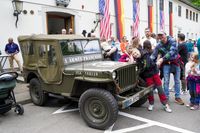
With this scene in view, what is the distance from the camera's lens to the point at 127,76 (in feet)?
17.2

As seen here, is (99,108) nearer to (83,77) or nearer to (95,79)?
(95,79)

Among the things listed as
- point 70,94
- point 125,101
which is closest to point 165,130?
point 125,101

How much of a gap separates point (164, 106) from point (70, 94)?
2153 millimetres

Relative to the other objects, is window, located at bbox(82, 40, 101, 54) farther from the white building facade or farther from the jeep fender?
the white building facade

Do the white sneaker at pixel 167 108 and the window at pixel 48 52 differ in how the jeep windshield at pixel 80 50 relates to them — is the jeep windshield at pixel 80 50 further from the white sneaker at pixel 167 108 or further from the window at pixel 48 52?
the white sneaker at pixel 167 108

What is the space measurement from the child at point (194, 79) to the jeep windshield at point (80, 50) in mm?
2183

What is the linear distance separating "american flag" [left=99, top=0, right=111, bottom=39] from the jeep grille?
9758 millimetres

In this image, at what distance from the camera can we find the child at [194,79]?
5715mm

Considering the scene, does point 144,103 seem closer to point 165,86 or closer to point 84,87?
point 165,86

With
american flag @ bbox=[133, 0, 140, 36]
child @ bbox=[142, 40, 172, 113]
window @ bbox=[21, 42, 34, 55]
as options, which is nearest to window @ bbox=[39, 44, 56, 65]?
window @ bbox=[21, 42, 34, 55]

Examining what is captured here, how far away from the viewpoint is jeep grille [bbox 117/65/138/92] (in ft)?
16.3

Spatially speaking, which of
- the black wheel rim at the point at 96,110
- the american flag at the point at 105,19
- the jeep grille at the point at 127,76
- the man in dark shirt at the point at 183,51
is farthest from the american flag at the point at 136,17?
the black wheel rim at the point at 96,110

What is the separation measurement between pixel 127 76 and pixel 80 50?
53.7 inches

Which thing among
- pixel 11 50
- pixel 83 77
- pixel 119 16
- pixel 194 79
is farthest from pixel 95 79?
pixel 119 16
